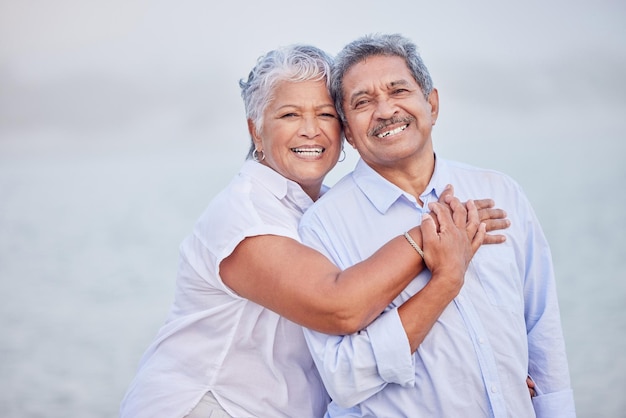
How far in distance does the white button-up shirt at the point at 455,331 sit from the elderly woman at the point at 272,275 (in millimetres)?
85

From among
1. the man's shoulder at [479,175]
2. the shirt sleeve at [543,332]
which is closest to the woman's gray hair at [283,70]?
the man's shoulder at [479,175]

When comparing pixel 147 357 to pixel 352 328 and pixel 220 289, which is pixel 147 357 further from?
pixel 352 328

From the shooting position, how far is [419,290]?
211 centimetres

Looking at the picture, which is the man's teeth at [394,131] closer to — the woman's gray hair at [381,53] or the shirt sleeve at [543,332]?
the woman's gray hair at [381,53]

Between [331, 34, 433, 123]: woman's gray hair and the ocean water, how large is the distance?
4252 millimetres

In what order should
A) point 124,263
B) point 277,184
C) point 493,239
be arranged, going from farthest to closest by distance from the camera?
point 124,263 < point 277,184 < point 493,239

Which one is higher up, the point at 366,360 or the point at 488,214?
the point at 488,214

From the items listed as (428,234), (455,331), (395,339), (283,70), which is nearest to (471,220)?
(428,234)

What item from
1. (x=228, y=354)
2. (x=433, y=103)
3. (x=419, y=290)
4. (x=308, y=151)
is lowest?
(x=228, y=354)

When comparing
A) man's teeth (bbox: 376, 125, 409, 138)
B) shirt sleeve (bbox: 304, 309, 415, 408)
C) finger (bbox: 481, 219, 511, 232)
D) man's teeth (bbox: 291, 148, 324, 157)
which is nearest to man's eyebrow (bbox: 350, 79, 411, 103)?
man's teeth (bbox: 376, 125, 409, 138)

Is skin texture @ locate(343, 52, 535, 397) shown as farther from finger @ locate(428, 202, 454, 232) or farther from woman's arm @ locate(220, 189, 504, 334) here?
woman's arm @ locate(220, 189, 504, 334)

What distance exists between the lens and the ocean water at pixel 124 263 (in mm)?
6637

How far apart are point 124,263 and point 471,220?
7.15m

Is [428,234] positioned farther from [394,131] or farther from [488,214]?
[394,131]
